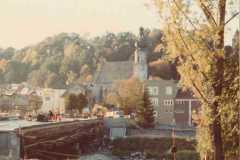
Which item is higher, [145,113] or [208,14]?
[208,14]

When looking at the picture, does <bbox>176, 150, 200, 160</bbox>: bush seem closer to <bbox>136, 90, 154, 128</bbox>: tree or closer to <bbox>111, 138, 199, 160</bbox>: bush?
<bbox>111, 138, 199, 160</bbox>: bush

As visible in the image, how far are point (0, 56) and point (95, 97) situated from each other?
4.31 meters

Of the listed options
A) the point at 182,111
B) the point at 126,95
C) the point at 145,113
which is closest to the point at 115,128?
the point at 182,111

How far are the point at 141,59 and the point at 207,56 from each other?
4.70m

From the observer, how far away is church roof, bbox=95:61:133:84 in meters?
8.55

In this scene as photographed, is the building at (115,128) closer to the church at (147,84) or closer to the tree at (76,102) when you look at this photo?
the tree at (76,102)

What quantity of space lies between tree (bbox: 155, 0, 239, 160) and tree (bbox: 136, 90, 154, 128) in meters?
4.75

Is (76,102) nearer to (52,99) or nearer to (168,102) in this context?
(52,99)

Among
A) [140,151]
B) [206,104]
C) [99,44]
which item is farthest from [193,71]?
[140,151]

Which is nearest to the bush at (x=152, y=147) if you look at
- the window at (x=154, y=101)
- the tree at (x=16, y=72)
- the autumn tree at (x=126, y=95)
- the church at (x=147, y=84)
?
the church at (x=147, y=84)

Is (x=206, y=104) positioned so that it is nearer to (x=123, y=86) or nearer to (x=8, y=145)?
(x=8, y=145)

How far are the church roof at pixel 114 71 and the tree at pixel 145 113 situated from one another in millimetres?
509

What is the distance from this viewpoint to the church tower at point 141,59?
21.7 ft

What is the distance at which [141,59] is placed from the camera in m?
7.89
